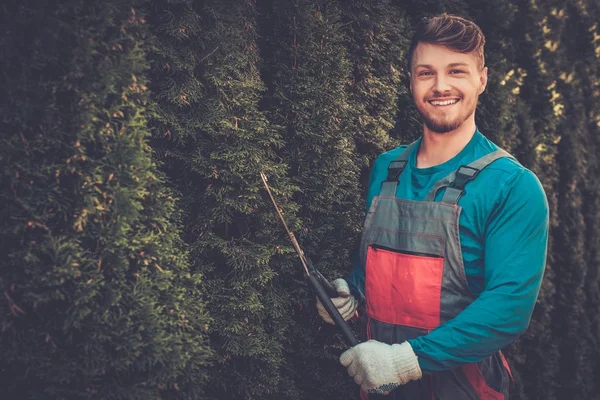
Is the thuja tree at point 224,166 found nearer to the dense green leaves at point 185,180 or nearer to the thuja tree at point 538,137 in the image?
the dense green leaves at point 185,180

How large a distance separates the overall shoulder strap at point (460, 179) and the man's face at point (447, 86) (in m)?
0.19

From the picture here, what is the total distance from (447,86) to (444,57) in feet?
0.36

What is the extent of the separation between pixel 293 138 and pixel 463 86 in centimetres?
74

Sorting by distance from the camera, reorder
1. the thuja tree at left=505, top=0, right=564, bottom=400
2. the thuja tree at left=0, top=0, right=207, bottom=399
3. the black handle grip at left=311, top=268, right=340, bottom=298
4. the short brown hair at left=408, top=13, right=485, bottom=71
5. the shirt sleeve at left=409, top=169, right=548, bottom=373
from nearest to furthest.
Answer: the thuja tree at left=0, top=0, right=207, bottom=399, the shirt sleeve at left=409, top=169, right=548, bottom=373, the short brown hair at left=408, top=13, right=485, bottom=71, the black handle grip at left=311, top=268, right=340, bottom=298, the thuja tree at left=505, top=0, right=564, bottom=400

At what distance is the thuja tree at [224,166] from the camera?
214 cm

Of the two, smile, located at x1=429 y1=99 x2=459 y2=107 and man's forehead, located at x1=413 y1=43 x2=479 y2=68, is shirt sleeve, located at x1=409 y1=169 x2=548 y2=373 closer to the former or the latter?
smile, located at x1=429 y1=99 x2=459 y2=107

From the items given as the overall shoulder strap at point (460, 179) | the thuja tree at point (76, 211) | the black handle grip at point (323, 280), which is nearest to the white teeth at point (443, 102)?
the overall shoulder strap at point (460, 179)

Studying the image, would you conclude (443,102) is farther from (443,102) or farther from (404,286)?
(404,286)

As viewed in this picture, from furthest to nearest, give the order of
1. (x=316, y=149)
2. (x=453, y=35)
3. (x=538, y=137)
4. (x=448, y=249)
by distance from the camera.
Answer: (x=538, y=137) → (x=316, y=149) → (x=453, y=35) → (x=448, y=249)

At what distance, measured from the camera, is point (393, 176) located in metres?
2.36

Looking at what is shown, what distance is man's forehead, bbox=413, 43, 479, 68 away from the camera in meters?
2.23

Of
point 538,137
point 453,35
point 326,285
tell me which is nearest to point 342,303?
point 326,285

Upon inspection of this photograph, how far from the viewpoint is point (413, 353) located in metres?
2.00

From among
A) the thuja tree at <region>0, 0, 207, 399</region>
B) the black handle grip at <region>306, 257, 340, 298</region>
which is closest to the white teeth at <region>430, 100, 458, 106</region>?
the black handle grip at <region>306, 257, 340, 298</region>
